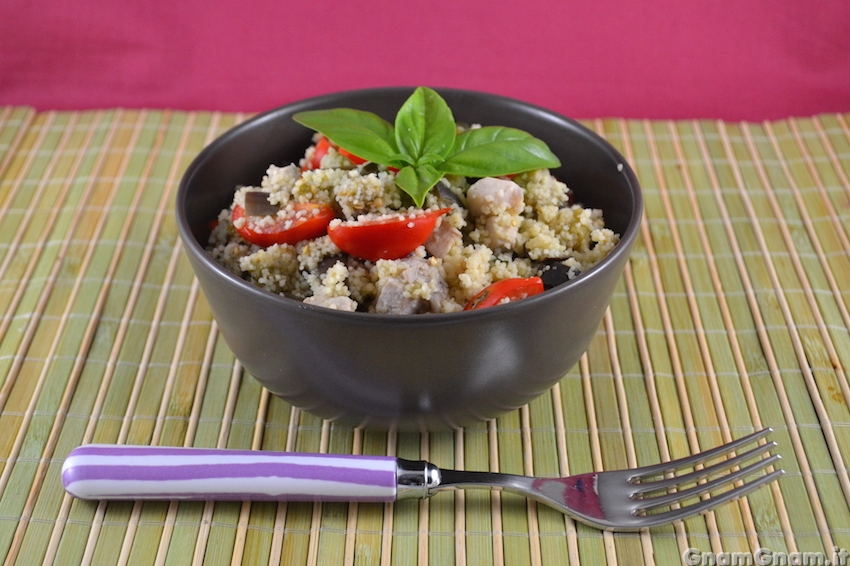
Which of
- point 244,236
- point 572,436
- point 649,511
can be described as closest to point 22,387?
point 244,236

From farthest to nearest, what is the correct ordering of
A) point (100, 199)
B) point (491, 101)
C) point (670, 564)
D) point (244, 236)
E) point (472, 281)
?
1. point (100, 199)
2. point (491, 101)
3. point (244, 236)
4. point (472, 281)
5. point (670, 564)

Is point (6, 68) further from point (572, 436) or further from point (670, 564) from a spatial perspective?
point (670, 564)

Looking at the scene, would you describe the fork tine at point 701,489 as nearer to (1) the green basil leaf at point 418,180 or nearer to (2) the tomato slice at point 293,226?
(1) the green basil leaf at point 418,180

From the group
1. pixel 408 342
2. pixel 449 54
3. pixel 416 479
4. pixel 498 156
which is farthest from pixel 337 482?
pixel 449 54

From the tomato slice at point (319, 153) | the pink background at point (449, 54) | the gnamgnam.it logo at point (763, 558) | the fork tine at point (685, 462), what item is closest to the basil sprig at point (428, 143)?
the tomato slice at point (319, 153)

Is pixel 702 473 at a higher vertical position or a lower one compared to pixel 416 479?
higher

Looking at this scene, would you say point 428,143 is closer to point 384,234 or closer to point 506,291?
point 384,234

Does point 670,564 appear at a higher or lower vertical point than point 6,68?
higher
